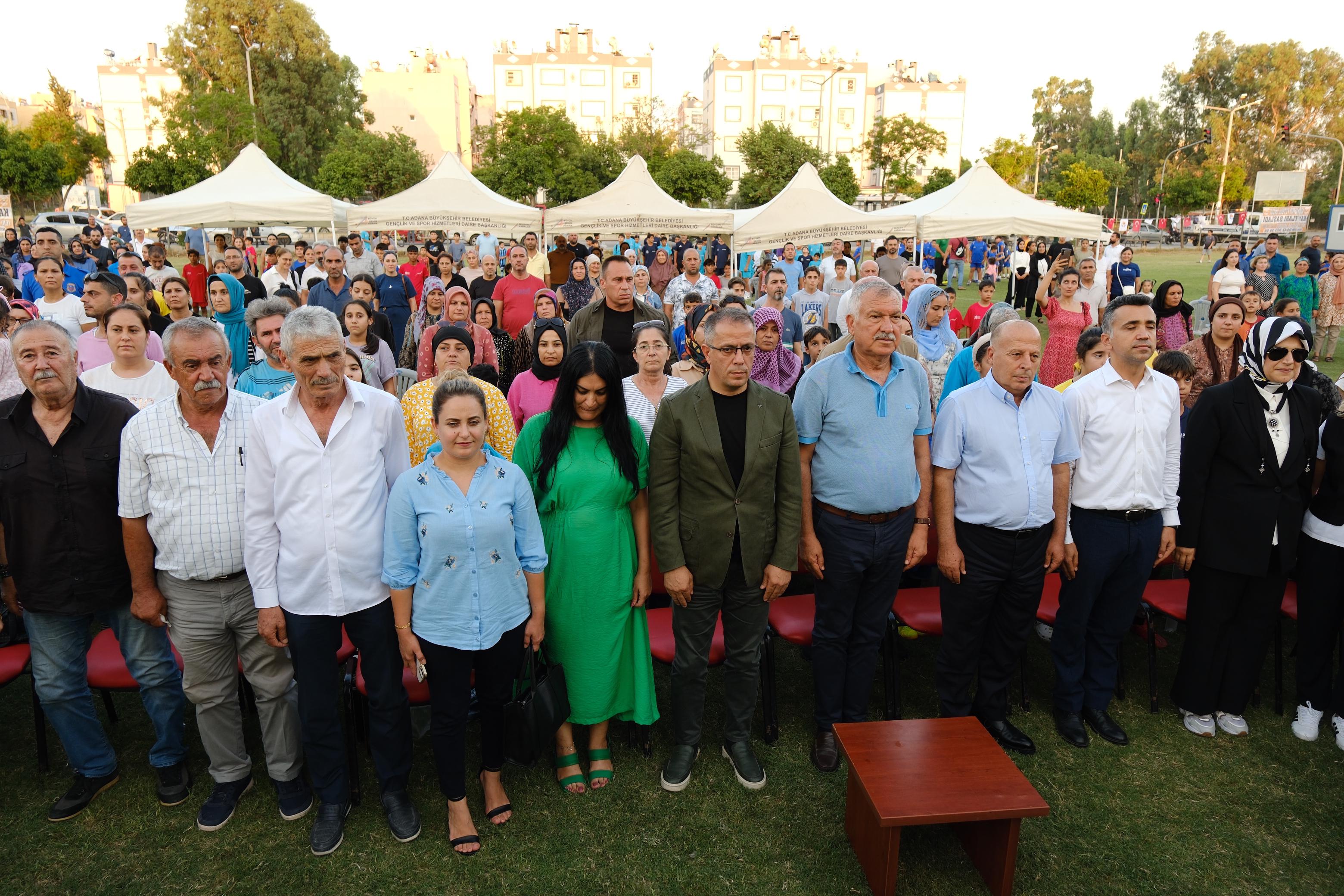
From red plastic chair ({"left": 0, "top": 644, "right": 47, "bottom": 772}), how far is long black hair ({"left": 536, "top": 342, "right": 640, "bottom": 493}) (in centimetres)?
238

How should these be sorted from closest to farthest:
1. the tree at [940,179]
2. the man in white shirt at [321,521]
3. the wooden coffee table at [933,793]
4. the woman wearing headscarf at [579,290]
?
the wooden coffee table at [933,793], the man in white shirt at [321,521], the woman wearing headscarf at [579,290], the tree at [940,179]

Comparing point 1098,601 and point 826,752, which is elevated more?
point 1098,601

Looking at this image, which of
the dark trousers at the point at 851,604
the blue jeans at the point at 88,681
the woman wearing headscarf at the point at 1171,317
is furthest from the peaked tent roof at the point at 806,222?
the blue jeans at the point at 88,681

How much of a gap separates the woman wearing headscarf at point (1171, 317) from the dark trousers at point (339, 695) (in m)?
7.80

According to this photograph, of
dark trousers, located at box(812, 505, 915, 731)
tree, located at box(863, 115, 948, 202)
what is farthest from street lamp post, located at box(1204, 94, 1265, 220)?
dark trousers, located at box(812, 505, 915, 731)

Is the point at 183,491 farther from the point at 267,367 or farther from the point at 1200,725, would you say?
the point at 1200,725

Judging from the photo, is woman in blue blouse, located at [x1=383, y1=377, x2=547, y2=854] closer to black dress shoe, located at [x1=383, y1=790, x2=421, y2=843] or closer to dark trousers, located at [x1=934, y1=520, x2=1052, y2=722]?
black dress shoe, located at [x1=383, y1=790, x2=421, y2=843]

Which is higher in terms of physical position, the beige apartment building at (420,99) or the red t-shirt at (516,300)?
the beige apartment building at (420,99)

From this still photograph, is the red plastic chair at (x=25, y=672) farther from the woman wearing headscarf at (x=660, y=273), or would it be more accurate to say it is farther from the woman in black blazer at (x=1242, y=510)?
the woman wearing headscarf at (x=660, y=273)

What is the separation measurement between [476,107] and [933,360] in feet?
332

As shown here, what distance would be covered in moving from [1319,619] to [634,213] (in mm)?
11301

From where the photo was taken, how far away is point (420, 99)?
2938 inches

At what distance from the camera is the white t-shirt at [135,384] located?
402cm

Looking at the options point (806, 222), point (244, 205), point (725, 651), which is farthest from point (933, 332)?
Result: point (244, 205)
